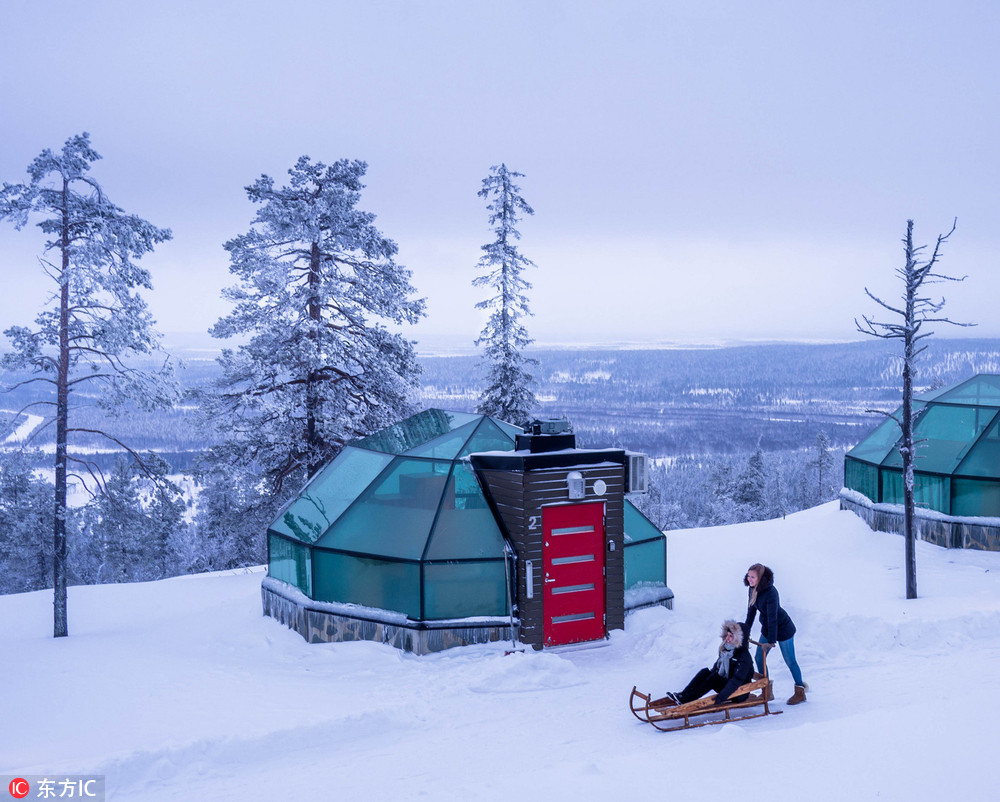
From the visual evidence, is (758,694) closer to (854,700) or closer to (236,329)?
(854,700)

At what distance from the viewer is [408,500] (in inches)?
470

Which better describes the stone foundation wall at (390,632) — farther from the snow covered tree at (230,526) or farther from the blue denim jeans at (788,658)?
the snow covered tree at (230,526)

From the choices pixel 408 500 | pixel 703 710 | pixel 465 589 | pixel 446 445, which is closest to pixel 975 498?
pixel 446 445

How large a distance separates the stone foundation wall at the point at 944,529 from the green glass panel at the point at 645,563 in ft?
19.8

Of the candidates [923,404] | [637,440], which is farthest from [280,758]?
[637,440]

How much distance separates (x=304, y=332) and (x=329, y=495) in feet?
23.0

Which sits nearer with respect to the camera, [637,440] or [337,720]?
[337,720]

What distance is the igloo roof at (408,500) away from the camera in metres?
11.2

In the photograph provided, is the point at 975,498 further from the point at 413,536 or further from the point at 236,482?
the point at 236,482

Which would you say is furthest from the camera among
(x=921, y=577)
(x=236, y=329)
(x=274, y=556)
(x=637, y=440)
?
(x=637, y=440)

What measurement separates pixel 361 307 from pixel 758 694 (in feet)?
46.9

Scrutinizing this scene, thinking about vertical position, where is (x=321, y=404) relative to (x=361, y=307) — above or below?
below

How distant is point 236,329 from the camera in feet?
63.4

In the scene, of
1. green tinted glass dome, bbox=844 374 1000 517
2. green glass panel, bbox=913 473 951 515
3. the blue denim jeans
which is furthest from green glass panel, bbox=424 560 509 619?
green glass panel, bbox=913 473 951 515
